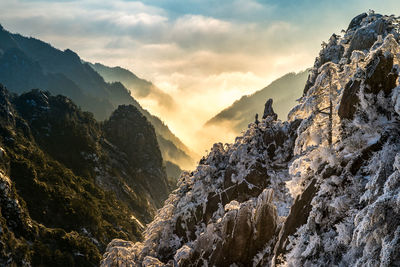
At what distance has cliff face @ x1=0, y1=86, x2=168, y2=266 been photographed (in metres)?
70.7

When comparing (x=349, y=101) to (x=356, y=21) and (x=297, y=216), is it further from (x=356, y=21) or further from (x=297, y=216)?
(x=356, y=21)

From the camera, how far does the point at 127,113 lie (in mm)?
191000

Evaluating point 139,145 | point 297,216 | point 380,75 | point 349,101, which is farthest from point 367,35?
point 139,145

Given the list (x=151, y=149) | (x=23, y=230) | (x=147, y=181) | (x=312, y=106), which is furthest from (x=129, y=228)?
(x=312, y=106)

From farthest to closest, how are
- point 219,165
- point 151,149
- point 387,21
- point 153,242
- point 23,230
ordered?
point 151,149, point 23,230, point 387,21, point 219,165, point 153,242

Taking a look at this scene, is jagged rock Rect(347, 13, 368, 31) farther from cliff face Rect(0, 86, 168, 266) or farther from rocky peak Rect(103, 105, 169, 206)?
rocky peak Rect(103, 105, 169, 206)

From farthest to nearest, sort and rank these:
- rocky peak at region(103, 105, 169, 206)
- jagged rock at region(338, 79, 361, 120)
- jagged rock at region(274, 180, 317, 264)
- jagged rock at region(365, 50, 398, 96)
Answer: rocky peak at region(103, 105, 169, 206)
jagged rock at region(274, 180, 317, 264)
jagged rock at region(338, 79, 361, 120)
jagged rock at region(365, 50, 398, 96)

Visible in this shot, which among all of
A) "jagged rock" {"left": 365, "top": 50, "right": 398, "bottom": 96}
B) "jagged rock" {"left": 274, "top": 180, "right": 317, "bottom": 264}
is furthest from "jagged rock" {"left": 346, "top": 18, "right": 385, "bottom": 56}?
"jagged rock" {"left": 274, "top": 180, "right": 317, "bottom": 264}

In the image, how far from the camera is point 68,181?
110 metres

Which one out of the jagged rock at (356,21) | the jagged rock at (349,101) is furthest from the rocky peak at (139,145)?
the jagged rock at (349,101)

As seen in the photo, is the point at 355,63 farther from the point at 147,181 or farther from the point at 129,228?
the point at 147,181

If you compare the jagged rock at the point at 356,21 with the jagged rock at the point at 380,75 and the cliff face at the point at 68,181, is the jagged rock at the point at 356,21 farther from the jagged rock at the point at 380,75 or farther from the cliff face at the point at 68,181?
the cliff face at the point at 68,181

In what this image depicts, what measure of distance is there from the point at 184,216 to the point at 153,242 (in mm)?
5262

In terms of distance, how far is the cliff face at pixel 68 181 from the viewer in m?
70.7
